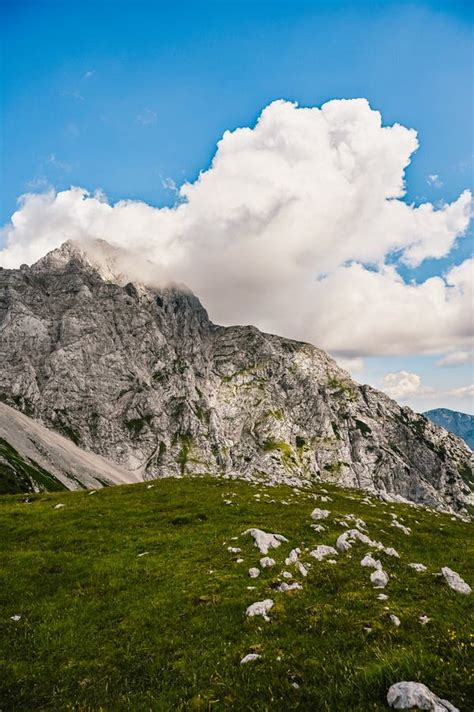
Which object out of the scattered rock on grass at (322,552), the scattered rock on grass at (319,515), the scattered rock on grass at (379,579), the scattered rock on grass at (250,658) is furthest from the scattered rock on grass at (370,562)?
the scattered rock on grass at (319,515)

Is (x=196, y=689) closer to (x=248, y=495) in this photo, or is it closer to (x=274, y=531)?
(x=274, y=531)

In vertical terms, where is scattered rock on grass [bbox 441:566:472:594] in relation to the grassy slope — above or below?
above

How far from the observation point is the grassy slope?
396 inches

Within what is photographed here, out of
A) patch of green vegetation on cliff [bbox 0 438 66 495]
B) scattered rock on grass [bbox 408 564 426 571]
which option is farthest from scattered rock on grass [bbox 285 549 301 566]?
patch of green vegetation on cliff [bbox 0 438 66 495]

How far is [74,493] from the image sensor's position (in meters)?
51.3

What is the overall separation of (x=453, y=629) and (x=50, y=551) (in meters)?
24.4

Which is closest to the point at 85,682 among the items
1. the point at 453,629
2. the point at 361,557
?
the point at 453,629

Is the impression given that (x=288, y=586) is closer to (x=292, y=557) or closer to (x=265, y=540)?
(x=292, y=557)

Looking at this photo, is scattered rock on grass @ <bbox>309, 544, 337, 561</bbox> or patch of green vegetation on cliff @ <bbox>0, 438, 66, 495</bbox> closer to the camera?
scattered rock on grass @ <bbox>309, 544, 337, 561</bbox>

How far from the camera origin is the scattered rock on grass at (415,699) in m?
7.73

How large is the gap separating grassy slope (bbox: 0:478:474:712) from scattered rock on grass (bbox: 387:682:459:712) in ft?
1.29

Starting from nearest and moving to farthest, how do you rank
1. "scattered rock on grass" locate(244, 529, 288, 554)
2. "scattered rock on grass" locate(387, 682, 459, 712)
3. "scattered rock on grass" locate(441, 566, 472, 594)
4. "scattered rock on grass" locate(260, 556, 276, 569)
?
"scattered rock on grass" locate(387, 682, 459, 712) < "scattered rock on grass" locate(441, 566, 472, 594) < "scattered rock on grass" locate(260, 556, 276, 569) < "scattered rock on grass" locate(244, 529, 288, 554)

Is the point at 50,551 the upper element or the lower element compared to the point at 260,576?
lower

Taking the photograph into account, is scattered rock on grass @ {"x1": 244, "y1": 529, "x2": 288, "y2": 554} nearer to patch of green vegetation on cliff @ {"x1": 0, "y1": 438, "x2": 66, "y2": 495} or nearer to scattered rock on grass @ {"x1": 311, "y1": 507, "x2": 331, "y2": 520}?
scattered rock on grass @ {"x1": 311, "y1": 507, "x2": 331, "y2": 520}
